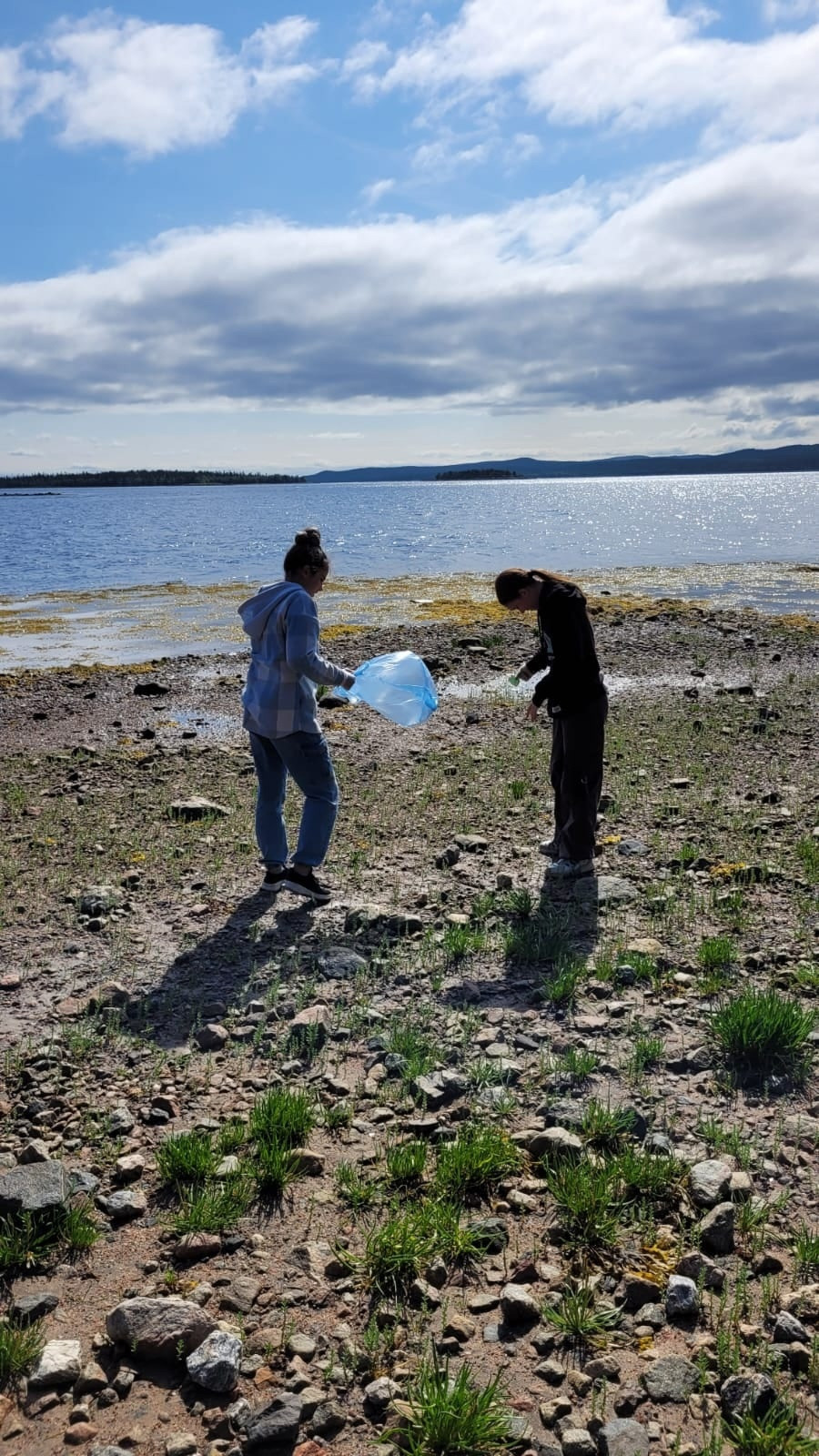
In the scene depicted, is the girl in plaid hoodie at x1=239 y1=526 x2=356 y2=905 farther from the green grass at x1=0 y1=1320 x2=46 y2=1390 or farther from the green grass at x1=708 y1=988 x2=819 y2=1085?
the green grass at x1=0 y1=1320 x2=46 y2=1390

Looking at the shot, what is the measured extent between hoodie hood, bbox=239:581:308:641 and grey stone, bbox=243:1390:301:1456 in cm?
509

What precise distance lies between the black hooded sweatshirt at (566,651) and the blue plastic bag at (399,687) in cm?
111

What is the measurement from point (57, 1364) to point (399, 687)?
5.95m

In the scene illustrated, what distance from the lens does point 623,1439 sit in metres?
2.98

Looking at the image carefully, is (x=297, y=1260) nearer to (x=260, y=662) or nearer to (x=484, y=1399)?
(x=484, y=1399)

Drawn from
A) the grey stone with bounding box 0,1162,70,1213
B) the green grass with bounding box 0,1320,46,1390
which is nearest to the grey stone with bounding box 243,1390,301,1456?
the green grass with bounding box 0,1320,46,1390

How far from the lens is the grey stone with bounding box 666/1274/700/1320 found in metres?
3.46

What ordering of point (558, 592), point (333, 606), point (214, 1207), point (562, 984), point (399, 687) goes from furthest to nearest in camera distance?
point (333, 606), point (399, 687), point (558, 592), point (562, 984), point (214, 1207)

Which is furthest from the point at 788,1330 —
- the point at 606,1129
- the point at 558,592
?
the point at 558,592

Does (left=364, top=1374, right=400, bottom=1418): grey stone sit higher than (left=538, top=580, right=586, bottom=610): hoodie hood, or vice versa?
(left=538, top=580, right=586, bottom=610): hoodie hood

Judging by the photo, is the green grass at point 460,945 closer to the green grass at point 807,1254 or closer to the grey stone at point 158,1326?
the green grass at point 807,1254

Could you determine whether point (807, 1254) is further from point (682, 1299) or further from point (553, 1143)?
point (553, 1143)

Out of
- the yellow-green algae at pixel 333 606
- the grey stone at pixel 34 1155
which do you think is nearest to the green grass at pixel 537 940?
the grey stone at pixel 34 1155

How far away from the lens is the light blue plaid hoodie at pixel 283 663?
720 cm
